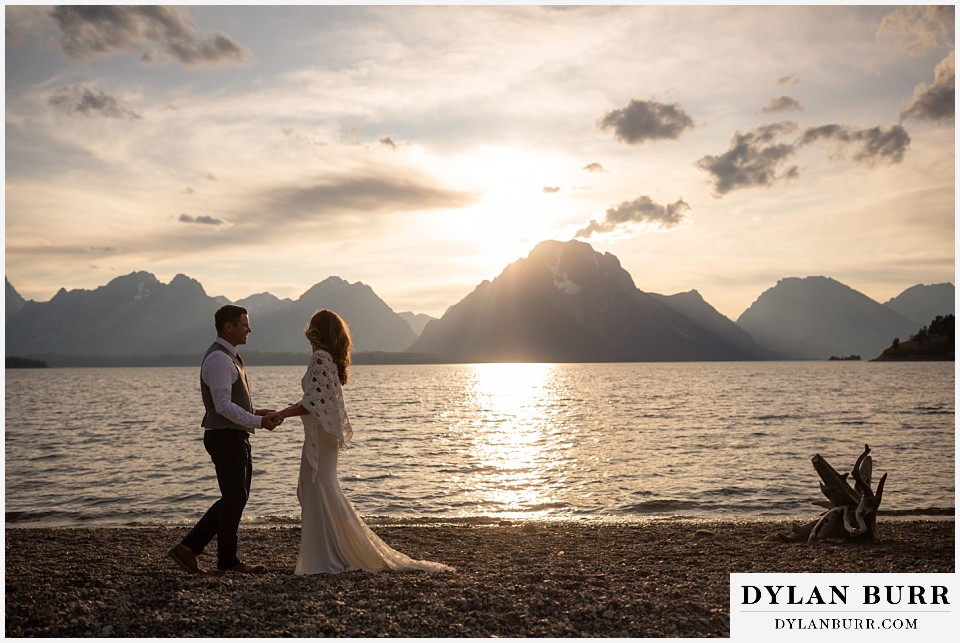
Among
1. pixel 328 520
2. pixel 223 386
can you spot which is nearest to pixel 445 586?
pixel 328 520

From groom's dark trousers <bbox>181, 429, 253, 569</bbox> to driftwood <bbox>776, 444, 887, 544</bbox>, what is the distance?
10.6 m

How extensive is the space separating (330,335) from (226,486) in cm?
252

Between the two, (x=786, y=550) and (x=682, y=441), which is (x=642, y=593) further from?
(x=682, y=441)

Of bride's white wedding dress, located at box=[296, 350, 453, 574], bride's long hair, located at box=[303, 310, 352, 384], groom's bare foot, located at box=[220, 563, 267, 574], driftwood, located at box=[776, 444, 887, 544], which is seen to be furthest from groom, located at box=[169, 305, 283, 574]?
driftwood, located at box=[776, 444, 887, 544]

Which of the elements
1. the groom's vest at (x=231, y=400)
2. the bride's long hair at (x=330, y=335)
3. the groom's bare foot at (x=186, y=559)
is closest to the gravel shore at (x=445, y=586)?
the groom's bare foot at (x=186, y=559)

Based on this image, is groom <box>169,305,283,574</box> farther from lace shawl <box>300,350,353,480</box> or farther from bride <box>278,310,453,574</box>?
bride <box>278,310,453,574</box>

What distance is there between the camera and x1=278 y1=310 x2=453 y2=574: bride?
9.50 metres

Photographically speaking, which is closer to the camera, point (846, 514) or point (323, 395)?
point (323, 395)

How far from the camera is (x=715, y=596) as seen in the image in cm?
876

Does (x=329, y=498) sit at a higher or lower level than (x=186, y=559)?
higher

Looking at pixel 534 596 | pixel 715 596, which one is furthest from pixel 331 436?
pixel 715 596

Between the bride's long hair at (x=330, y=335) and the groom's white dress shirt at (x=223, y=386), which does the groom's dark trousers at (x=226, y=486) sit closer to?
the groom's white dress shirt at (x=223, y=386)

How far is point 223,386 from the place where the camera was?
357 inches

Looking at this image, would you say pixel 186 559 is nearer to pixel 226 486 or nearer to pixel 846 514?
pixel 226 486
